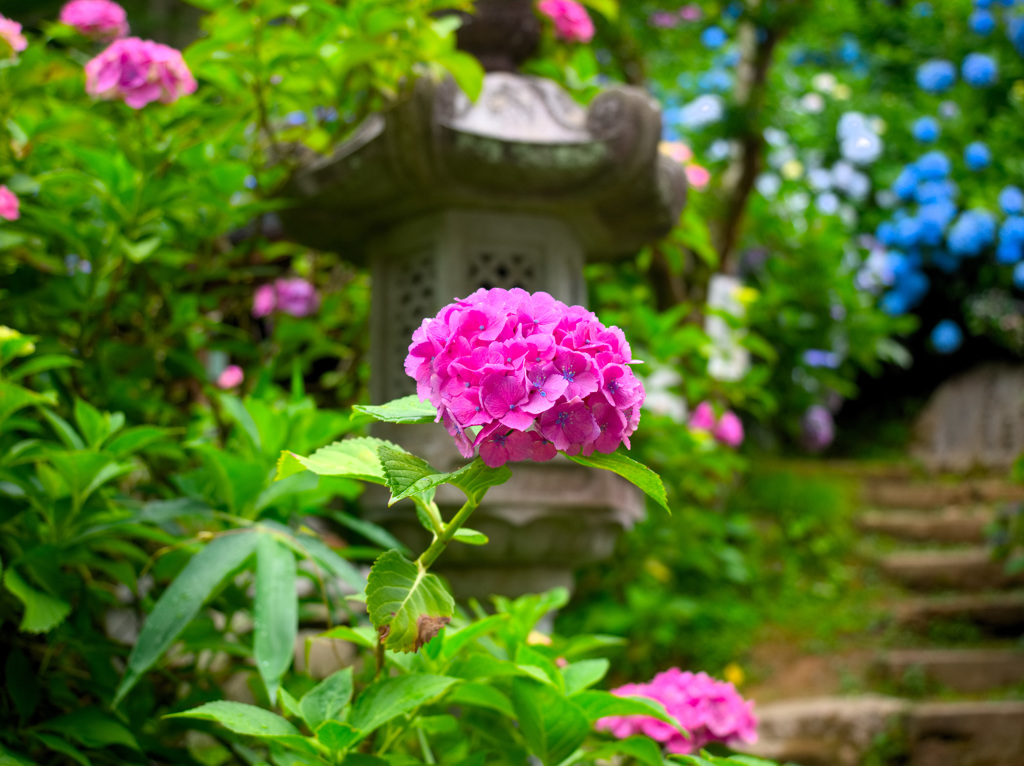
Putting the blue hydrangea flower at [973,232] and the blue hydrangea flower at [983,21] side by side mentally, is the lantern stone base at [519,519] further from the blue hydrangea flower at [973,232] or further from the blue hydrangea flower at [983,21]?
the blue hydrangea flower at [983,21]

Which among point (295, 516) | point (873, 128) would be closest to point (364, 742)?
point (295, 516)

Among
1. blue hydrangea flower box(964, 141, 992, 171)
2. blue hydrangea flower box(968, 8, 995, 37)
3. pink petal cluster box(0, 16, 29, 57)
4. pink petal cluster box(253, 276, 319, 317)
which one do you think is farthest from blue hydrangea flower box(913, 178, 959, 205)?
pink petal cluster box(0, 16, 29, 57)

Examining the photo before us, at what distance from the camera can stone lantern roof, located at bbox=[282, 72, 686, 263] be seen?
1500 mm

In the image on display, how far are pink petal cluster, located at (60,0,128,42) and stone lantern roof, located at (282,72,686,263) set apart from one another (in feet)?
1.45

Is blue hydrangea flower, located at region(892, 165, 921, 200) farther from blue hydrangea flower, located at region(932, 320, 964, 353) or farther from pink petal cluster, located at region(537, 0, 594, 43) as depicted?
pink petal cluster, located at region(537, 0, 594, 43)

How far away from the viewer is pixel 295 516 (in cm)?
129

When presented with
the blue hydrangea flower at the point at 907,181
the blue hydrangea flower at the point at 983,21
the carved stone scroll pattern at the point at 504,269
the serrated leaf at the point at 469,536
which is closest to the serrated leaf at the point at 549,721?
the serrated leaf at the point at 469,536

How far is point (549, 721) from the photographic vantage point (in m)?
0.89

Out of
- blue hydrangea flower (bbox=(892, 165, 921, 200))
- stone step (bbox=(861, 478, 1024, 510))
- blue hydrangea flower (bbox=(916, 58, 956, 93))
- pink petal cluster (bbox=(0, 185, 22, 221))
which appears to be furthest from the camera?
blue hydrangea flower (bbox=(916, 58, 956, 93))

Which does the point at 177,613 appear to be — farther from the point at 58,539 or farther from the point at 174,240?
the point at 174,240

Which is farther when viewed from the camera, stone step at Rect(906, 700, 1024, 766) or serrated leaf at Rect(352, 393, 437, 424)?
stone step at Rect(906, 700, 1024, 766)

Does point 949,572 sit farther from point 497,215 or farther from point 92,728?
point 92,728

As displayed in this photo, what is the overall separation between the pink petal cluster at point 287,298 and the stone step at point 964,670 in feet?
6.95

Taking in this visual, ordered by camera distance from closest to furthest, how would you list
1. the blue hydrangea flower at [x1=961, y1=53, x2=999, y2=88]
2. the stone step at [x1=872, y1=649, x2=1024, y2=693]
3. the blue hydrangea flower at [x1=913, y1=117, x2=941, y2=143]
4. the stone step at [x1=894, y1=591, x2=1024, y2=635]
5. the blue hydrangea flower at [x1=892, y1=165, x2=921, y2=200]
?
the stone step at [x1=872, y1=649, x2=1024, y2=693], the stone step at [x1=894, y1=591, x2=1024, y2=635], the blue hydrangea flower at [x1=961, y1=53, x2=999, y2=88], the blue hydrangea flower at [x1=892, y1=165, x2=921, y2=200], the blue hydrangea flower at [x1=913, y1=117, x2=941, y2=143]
